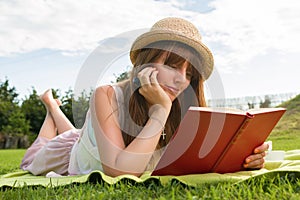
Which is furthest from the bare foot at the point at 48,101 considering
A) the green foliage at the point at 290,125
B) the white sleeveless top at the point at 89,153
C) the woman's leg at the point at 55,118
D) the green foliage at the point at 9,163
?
the green foliage at the point at 290,125

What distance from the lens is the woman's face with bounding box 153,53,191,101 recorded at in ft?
7.64

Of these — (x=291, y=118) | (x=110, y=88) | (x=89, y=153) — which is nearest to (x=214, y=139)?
(x=110, y=88)

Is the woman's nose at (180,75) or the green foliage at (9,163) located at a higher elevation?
the woman's nose at (180,75)

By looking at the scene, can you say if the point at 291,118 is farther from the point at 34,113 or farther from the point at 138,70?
the point at 138,70

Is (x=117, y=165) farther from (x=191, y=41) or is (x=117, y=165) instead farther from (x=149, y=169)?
(x=191, y=41)

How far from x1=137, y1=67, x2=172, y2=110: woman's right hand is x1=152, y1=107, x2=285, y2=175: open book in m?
0.42

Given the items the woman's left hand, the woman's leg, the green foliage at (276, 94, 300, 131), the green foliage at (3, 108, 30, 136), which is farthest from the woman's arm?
the green foliage at (3, 108, 30, 136)

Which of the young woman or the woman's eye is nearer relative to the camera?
the young woman

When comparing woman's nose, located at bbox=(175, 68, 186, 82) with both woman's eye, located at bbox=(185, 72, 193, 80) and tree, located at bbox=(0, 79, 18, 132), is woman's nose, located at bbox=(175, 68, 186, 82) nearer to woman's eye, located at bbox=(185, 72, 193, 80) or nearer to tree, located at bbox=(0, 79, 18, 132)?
woman's eye, located at bbox=(185, 72, 193, 80)

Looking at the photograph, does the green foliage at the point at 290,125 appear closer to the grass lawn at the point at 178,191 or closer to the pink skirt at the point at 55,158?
the pink skirt at the point at 55,158

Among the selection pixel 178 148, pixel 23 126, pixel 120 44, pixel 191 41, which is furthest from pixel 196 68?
pixel 23 126

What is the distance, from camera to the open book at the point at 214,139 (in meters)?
1.86

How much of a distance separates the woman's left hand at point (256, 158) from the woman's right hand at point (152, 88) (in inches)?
20.9

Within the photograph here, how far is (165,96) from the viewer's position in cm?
231
